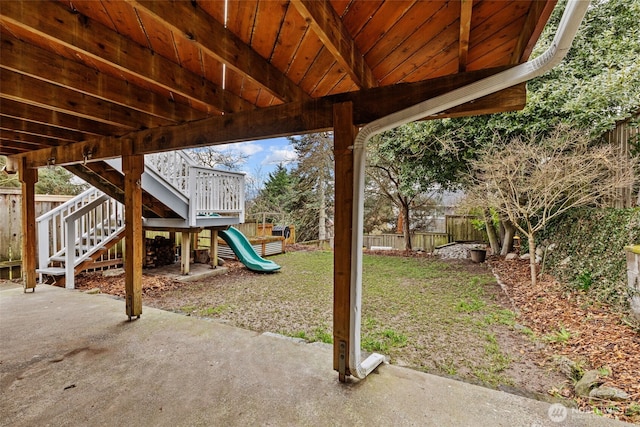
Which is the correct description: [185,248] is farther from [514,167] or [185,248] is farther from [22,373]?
[514,167]

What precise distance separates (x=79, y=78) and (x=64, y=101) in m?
0.42

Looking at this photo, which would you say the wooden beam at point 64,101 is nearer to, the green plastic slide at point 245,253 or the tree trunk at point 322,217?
the green plastic slide at point 245,253

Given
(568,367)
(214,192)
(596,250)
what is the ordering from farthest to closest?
(214,192)
(596,250)
(568,367)

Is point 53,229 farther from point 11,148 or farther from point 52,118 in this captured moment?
point 52,118

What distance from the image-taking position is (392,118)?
1.76 metres

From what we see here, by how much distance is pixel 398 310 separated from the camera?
12.8ft

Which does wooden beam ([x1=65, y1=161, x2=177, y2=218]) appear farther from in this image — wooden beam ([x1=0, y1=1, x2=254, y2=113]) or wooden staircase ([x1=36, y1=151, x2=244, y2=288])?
wooden beam ([x1=0, y1=1, x2=254, y2=113])

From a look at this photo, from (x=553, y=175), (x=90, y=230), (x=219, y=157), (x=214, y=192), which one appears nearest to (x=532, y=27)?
(x=553, y=175)

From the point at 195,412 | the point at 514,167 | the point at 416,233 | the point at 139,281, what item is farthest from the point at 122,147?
the point at 416,233

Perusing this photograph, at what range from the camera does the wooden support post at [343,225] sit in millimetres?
1907

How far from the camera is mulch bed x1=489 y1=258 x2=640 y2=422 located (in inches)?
84.3

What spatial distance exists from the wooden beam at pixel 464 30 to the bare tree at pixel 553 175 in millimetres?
3861

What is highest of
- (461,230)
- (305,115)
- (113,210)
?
(305,115)

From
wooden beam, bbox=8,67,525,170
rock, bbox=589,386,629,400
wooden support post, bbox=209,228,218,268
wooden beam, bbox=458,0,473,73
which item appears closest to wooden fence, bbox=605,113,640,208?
rock, bbox=589,386,629,400
